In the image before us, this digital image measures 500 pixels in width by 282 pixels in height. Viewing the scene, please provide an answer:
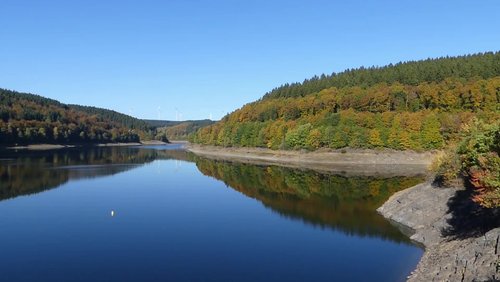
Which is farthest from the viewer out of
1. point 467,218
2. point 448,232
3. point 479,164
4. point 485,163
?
point 448,232

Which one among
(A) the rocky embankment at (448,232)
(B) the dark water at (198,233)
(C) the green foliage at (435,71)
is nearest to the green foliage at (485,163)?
(A) the rocky embankment at (448,232)

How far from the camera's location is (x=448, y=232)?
41.2 m

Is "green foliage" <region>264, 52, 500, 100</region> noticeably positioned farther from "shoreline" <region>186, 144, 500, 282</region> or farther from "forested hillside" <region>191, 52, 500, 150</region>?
"shoreline" <region>186, 144, 500, 282</region>

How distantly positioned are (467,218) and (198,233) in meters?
26.4

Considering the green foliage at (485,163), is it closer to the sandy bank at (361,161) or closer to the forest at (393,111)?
the sandy bank at (361,161)

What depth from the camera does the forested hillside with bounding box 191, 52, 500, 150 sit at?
13362 cm

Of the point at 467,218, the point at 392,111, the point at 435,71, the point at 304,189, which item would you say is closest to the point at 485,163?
the point at 467,218

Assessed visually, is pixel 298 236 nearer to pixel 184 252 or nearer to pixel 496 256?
pixel 184 252

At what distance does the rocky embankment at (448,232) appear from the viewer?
2850cm

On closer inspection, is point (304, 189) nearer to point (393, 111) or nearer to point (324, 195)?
point (324, 195)

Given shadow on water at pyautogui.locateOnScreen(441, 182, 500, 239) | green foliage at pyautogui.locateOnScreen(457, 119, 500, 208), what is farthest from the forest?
shadow on water at pyautogui.locateOnScreen(441, 182, 500, 239)

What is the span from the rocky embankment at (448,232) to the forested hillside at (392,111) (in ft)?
246

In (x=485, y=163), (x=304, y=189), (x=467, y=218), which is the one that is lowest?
(x=304, y=189)

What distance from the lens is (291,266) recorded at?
3722 centimetres
